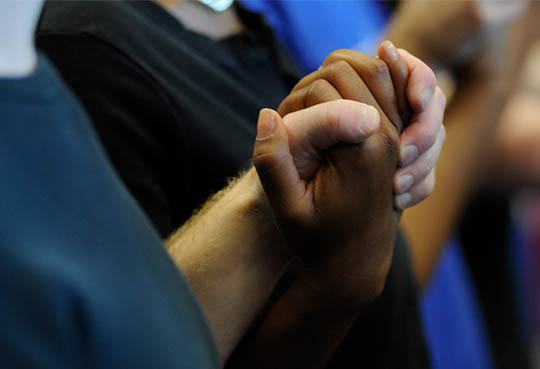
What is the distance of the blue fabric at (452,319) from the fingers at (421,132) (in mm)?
357

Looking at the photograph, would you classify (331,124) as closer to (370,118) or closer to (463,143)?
(370,118)

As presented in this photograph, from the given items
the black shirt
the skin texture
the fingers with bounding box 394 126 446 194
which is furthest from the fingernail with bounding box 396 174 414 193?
the skin texture

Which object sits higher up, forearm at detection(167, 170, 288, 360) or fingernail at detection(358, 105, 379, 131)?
fingernail at detection(358, 105, 379, 131)

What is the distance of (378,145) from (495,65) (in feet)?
1.38

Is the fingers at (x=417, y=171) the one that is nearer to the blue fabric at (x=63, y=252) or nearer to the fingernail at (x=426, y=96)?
the fingernail at (x=426, y=96)

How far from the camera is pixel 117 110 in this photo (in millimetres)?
376

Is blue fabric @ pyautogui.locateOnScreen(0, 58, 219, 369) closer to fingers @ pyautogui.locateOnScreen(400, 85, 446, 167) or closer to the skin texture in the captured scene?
fingers @ pyautogui.locateOnScreen(400, 85, 446, 167)

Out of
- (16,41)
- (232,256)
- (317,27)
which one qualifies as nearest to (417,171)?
(232,256)

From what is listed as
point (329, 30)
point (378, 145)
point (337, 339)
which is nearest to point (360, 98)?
point (378, 145)

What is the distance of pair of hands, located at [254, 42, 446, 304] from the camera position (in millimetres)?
304

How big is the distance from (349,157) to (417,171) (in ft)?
0.19

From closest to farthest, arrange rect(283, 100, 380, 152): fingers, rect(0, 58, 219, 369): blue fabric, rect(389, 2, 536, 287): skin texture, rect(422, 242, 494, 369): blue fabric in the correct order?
rect(0, 58, 219, 369): blue fabric
rect(283, 100, 380, 152): fingers
rect(389, 2, 536, 287): skin texture
rect(422, 242, 494, 369): blue fabric

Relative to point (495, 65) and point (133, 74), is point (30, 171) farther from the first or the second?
point (495, 65)

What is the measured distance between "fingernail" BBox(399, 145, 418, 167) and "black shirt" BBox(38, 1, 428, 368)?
0.42ft
